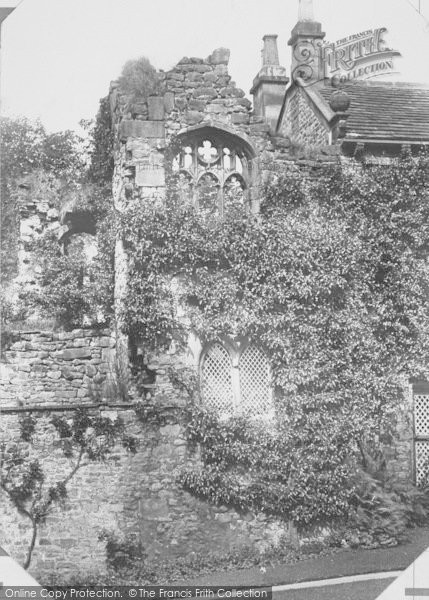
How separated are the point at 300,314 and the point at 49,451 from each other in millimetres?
4082

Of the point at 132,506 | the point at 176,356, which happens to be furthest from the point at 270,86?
the point at 132,506

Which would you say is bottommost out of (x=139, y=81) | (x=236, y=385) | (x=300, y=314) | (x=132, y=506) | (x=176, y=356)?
(x=132, y=506)

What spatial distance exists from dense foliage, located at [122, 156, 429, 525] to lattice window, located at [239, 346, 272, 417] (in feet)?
0.52

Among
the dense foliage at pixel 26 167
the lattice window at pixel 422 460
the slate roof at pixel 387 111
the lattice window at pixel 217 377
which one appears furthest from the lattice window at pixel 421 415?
the dense foliage at pixel 26 167

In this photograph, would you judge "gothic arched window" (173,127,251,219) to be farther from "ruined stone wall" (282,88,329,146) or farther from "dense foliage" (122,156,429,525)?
"ruined stone wall" (282,88,329,146)

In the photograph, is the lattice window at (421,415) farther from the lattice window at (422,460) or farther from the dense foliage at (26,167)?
the dense foliage at (26,167)

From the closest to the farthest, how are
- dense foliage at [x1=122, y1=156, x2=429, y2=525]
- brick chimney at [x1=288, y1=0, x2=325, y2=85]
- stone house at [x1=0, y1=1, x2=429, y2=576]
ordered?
1. stone house at [x1=0, y1=1, x2=429, y2=576]
2. brick chimney at [x1=288, y1=0, x2=325, y2=85]
3. dense foliage at [x1=122, y1=156, x2=429, y2=525]

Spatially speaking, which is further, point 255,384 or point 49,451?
point 255,384

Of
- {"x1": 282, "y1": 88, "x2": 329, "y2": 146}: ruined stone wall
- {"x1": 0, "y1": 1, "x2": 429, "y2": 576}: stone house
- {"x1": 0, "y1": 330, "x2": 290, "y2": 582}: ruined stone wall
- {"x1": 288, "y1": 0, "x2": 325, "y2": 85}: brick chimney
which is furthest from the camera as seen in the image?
{"x1": 282, "y1": 88, "x2": 329, "y2": 146}: ruined stone wall

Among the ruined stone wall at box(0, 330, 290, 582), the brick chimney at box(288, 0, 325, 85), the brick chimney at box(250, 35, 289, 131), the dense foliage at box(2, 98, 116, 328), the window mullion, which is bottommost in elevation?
the ruined stone wall at box(0, 330, 290, 582)

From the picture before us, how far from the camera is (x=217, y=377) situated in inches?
483

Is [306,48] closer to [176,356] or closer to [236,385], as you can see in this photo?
[176,356]

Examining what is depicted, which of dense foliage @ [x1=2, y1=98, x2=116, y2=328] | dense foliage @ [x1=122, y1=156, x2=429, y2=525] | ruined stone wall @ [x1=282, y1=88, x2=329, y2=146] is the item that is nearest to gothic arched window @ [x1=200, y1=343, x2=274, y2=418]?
dense foliage @ [x1=122, y1=156, x2=429, y2=525]

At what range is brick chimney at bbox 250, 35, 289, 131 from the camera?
1338cm
